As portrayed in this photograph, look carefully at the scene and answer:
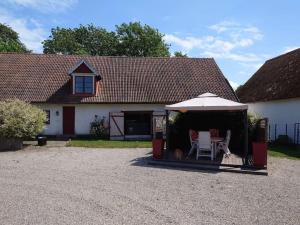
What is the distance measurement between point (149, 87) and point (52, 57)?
8232 millimetres

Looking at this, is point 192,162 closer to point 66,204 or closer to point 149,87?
point 66,204

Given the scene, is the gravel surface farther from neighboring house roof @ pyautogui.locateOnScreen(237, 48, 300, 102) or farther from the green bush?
neighboring house roof @ pyautogui.locateOnScreen(237, 48, 300, 102)

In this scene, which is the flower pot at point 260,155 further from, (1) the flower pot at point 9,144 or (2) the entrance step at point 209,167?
(1) the flower pot at point 9,144

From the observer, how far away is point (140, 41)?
173 feet

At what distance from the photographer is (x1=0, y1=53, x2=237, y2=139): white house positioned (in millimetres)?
27516

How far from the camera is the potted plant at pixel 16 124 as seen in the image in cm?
2009

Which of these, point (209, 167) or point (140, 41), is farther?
point (140, 41)

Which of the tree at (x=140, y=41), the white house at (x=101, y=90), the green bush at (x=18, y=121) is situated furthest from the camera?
the tree at (x=140, y=41)

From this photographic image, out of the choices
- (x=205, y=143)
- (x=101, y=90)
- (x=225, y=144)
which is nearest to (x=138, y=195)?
(x=205, y=143)

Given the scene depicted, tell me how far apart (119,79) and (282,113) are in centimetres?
1127

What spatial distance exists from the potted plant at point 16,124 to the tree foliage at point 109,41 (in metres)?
32.4

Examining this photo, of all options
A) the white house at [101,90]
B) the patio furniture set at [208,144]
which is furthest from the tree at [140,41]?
the patio furniture set at [208,144]

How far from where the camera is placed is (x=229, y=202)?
888cm

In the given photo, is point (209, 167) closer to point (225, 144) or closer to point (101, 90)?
point (225, 144)
